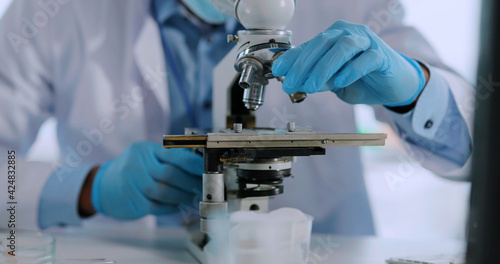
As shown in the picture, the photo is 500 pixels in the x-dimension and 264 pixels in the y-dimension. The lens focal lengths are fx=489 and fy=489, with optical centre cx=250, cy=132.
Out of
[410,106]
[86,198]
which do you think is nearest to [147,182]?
[86,198]

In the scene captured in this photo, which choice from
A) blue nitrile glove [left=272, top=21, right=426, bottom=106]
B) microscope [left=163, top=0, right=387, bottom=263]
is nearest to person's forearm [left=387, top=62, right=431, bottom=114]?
blue nitrile glove [left=272, top=21, right=426, bottom=106]

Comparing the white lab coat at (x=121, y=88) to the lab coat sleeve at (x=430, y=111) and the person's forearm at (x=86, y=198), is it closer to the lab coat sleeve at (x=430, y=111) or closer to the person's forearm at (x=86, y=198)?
the lab coat sleeve at (x=430, y=111)

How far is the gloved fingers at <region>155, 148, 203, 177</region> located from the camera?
1.30 meters

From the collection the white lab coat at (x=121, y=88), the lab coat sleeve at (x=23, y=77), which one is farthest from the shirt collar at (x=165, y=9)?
the lab coat sleeve at (x=23, y=77)

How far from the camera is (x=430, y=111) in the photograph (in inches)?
51.8

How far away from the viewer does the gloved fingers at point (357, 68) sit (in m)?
0.96

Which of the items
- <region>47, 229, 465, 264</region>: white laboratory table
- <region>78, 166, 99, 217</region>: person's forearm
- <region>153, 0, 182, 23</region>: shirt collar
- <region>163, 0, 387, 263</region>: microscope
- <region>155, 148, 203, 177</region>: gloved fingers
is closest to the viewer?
<region>163, 0, 387, 263</region>: microscope

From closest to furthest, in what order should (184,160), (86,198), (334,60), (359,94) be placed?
1. (334,60)
2. (359,94)
3. (184,160)
4. (86,198)

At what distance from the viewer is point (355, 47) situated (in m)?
0.95

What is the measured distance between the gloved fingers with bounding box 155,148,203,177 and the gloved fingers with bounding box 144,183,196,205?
0.08m

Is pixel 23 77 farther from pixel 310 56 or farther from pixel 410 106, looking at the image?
pixel 410 106

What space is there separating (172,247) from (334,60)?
2.01 feet

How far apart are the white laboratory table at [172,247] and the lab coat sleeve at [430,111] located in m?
0.27

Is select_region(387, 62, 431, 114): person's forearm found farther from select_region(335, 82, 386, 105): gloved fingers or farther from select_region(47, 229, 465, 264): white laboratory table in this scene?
select_region(47, 229, 465, 264): white laboratory table
